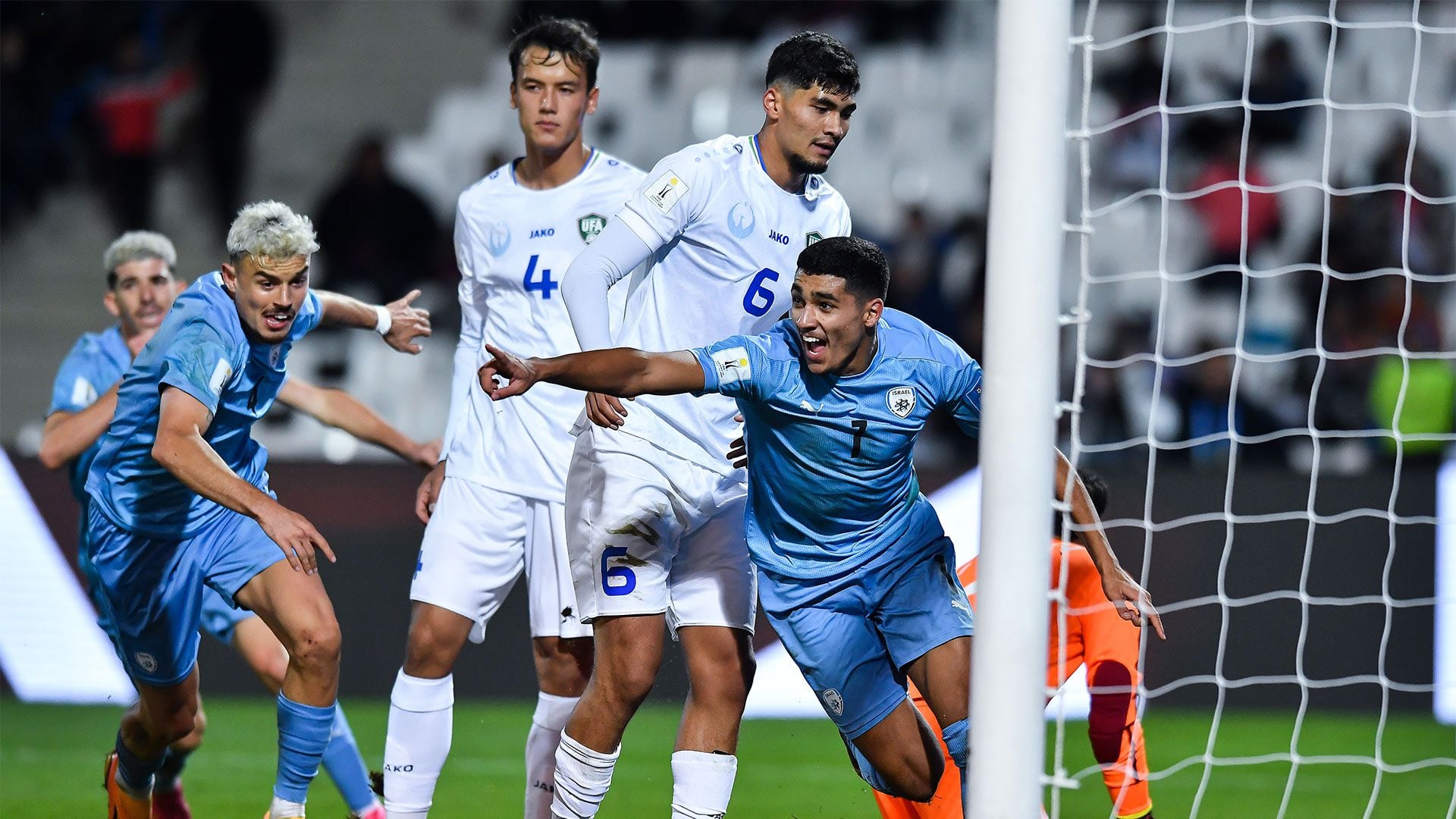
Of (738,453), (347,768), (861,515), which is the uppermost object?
(738,453)

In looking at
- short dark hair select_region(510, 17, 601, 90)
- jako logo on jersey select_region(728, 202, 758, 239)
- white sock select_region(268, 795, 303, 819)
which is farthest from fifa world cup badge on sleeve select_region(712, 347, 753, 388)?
white sock select_region(268, 795, 303, 819)

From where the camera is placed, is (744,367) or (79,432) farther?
(79,432)

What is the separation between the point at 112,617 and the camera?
4.63 m

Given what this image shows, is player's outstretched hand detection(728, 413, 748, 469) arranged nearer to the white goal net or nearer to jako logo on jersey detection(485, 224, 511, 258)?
jako logo on jersey detection(485, 224, 511, 258)

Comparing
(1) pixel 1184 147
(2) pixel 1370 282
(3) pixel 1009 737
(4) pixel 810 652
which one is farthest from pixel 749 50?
(3) pixel 1009 737

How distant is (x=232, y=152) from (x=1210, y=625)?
7679 mm

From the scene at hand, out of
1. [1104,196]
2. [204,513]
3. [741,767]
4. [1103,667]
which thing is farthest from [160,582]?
[1104,196]

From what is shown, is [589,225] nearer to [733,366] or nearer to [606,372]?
[733,366]

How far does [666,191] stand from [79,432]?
232 cm

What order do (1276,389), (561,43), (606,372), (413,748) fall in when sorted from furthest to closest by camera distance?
(1276,389)
(561,43)
(413,748)
(606,372)

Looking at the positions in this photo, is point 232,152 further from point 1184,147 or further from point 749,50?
point 1184,147

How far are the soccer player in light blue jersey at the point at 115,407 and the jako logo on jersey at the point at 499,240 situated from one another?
2.44 ft

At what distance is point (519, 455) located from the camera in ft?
15.5

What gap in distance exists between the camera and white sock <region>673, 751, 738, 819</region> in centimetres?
399
